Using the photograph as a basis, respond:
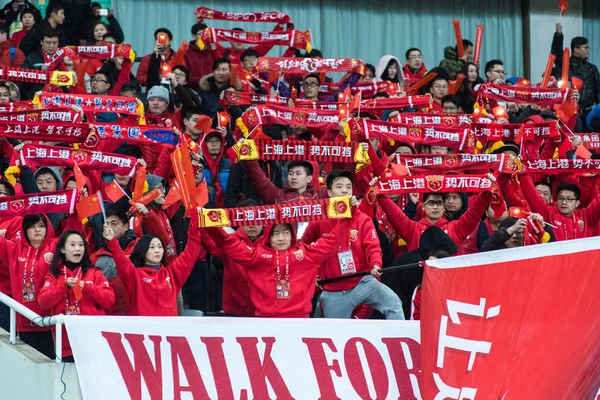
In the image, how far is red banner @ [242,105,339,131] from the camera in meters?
10.6

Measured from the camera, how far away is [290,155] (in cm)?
938

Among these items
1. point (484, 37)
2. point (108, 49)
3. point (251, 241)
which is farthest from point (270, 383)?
point (484, 37)

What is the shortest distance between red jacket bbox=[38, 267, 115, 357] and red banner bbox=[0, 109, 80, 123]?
229 centimetres

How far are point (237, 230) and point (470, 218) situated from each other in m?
1.75

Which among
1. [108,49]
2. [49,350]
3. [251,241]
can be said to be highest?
[108,49]

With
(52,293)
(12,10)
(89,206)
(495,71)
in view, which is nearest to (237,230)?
(89,206)

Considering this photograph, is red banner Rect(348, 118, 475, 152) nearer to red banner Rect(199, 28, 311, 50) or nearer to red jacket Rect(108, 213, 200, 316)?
red jacket Rect(108, 213, 200, 316)

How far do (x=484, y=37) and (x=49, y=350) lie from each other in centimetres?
1211

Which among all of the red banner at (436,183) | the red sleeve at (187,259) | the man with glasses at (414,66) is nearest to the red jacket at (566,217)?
the red banner at (436,183)

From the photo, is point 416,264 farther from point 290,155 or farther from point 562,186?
point 562,186

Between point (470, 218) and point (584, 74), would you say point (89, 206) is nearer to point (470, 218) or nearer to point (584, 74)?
point (470, 218)

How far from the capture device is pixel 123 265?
778 centimetres

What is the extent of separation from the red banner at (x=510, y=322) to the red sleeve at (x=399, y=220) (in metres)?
2.72

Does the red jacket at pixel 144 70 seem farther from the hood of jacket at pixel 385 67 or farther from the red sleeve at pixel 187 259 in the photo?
the red sleeve at pixel 187 259
